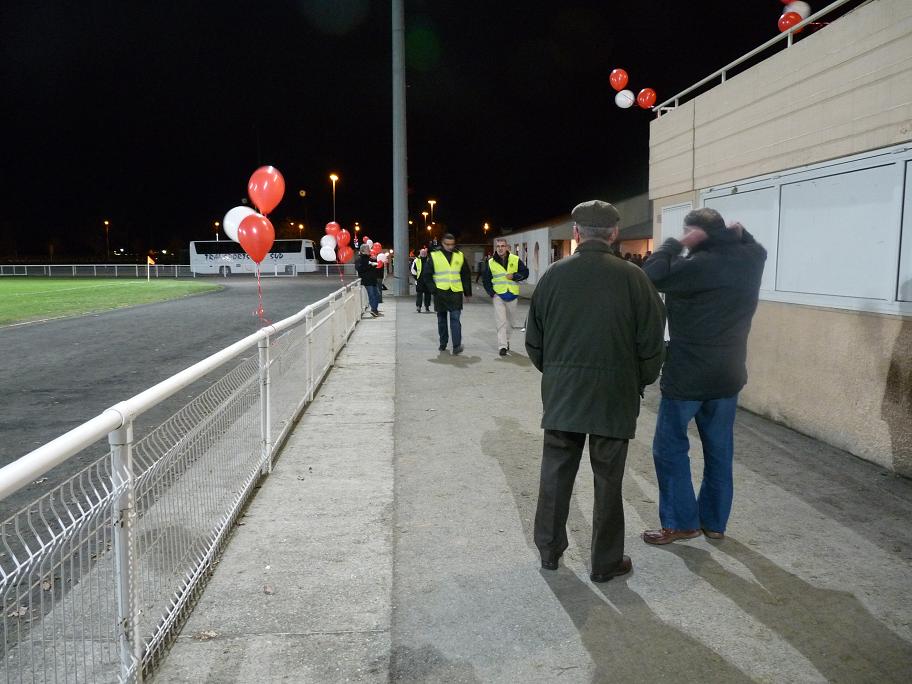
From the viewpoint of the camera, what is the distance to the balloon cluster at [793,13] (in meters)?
7.90

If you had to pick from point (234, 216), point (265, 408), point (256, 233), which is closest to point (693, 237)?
point (265, 408)

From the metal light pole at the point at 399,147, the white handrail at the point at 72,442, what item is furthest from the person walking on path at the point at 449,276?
the metal light pole at the point at 399,147

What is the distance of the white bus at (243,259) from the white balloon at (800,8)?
53.2 m

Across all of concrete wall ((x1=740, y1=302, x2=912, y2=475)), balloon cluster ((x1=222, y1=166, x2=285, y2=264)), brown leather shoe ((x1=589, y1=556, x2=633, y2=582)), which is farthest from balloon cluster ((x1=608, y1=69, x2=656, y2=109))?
brown leather shoe ((x1=589, y1=556, x2=633, y2=582))

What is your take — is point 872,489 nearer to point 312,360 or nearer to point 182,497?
point 182,497

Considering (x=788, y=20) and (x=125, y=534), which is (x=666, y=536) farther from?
(x=788, y=20)

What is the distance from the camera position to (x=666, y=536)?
13.1ft

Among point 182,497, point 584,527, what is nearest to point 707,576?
point 584,527

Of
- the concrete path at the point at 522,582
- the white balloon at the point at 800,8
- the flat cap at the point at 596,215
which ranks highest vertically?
the white balloon at the point at 800,8

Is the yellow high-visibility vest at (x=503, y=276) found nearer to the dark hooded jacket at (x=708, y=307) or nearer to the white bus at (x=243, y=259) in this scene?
the dark hooded jacket at (x=708, y=307)

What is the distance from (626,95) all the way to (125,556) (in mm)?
9664

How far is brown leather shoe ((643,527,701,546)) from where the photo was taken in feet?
13.1

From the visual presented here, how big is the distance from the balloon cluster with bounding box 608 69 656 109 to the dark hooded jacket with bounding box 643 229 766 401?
23.1ft

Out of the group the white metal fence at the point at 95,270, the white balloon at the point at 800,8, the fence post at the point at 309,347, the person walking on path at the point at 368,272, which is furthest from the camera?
the white metal fence at the point at 95,270
